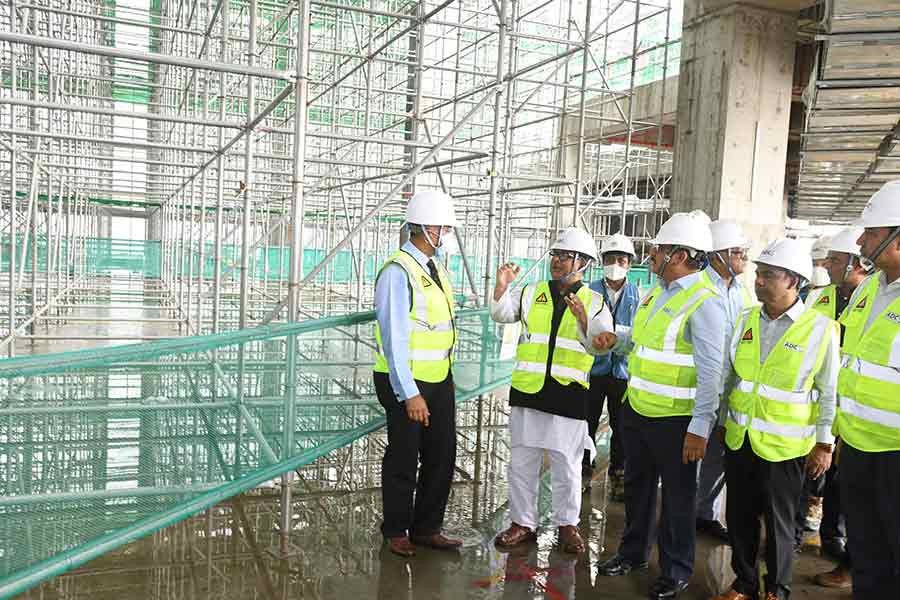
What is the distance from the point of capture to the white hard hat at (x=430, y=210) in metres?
4.27

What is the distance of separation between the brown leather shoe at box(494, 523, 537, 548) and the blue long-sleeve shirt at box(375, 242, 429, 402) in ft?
3.87

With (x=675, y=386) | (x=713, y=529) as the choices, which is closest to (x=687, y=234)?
(x=675, y=386)

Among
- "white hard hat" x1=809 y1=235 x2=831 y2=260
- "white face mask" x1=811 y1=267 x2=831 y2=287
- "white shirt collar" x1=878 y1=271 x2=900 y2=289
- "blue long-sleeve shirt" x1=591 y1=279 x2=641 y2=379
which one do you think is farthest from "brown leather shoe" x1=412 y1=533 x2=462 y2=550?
"white face mask" x1=811 y1=267 x2=831 y2=287

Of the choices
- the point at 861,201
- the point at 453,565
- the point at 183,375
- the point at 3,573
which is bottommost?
the point at 453,565

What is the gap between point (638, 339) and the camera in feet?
13.5

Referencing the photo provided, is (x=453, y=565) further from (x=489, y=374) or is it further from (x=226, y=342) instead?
(x=489, y=374)

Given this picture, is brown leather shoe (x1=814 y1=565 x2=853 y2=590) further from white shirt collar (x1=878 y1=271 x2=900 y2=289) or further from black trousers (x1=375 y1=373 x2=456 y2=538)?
black trousers (x1=375 y1=373 x2=456 y2=538)

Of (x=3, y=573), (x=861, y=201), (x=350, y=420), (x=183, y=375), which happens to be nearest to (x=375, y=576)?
(x=350, y=420)

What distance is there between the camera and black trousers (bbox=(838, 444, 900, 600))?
299 centimetres

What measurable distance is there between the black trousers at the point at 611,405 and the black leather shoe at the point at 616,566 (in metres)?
1.41

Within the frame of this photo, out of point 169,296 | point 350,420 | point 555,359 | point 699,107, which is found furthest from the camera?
point 169,296

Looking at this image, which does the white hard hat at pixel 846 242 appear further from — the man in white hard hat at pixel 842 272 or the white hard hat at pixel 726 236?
the white hard hat at pixel 726 236

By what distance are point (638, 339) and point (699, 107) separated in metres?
5.25

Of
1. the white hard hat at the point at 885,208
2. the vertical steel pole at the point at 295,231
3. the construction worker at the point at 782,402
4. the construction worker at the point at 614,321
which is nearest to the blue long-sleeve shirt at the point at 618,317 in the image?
the construction worker at the point at 614,321
